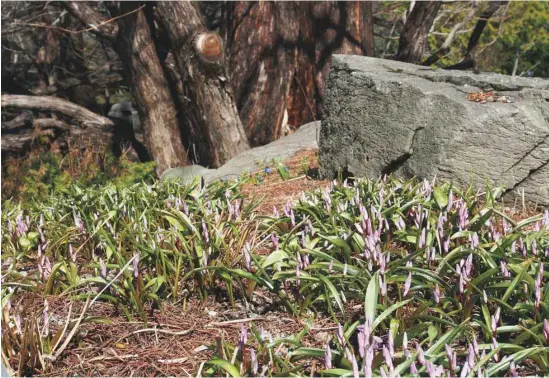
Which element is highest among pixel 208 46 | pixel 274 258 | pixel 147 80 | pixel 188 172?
pixel 208 46

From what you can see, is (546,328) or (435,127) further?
(435,127)

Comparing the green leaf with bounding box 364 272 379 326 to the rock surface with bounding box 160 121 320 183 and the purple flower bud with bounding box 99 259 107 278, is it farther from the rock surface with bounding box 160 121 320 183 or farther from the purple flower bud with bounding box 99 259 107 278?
the rock surface with bounding box 160 121 320 183

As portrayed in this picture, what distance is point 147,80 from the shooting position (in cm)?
926

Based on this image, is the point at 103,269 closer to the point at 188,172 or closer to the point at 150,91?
the point at 188,172

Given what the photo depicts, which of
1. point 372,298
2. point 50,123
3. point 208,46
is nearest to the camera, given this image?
point 372,298

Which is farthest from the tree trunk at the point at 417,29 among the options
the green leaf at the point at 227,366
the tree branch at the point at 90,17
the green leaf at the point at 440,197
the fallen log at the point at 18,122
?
the green leaf at the point at 227,366

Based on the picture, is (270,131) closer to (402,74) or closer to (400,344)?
(402,74)

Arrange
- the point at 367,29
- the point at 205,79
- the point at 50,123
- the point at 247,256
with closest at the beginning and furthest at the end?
1. the point at 247,256
2. the point at 205,79
3. the point at 367,29
4. the point at 50,123

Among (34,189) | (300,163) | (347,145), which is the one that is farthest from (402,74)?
(34,189)

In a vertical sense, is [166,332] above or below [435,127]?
below

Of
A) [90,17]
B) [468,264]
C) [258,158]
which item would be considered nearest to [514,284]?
[468,264]

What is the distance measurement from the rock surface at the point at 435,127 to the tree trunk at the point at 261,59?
10.3ft

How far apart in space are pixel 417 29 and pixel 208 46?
2861mm

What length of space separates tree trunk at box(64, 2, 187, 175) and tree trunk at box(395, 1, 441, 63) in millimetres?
3183
